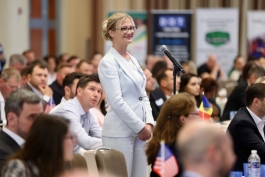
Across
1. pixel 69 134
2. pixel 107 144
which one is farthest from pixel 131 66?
pixel 69 134

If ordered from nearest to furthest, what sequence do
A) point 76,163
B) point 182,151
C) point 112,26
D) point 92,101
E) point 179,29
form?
point 182,151 < point 76,163 < point 112,26 < point 92,101 < point 179,29

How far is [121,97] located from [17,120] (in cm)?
132

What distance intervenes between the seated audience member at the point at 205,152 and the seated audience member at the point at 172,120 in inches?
59.3

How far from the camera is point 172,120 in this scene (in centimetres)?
401

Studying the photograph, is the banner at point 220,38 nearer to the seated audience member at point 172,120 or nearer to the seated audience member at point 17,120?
the seated audience member at point 172,120

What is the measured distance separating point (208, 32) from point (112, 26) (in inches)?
395

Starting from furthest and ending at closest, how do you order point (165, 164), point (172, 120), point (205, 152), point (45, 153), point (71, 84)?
1. point (71, 84)
2. point (172, 120)
3. point (165, 164)
4. point (45, 153)
5. point (205, 152)

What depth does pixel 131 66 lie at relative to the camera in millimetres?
4820

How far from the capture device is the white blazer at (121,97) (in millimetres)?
4699

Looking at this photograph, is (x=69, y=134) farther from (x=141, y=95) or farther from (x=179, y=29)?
(x=179, y=29)

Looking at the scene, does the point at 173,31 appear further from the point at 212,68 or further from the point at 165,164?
the point at 165,164

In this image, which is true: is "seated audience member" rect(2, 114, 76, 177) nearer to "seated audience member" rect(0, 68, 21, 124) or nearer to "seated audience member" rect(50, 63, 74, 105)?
"seated audience member" rect(0, 68, 21, 124)

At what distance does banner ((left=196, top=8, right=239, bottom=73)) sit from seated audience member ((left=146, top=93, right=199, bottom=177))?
1066cm

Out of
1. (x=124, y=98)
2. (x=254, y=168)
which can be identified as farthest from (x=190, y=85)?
(x=254, y=168)
